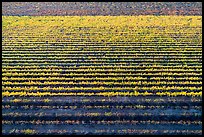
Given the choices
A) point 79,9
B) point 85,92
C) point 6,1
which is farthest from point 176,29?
point 6,1

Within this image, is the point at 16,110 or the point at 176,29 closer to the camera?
the point at 16,110

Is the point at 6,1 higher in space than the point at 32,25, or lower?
higher

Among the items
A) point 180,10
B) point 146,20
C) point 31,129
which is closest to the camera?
point 31,129

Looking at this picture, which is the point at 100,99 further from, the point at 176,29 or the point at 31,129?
the point at 176,29

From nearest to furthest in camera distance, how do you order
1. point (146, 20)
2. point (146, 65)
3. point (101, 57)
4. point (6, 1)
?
point (146, 65)
point (101, 57)
point (146, 20)
point (6, 1)

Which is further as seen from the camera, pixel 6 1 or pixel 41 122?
pixel 6 1

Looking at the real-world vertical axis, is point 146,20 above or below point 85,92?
above

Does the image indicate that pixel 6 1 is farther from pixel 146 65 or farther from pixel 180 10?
pixel 146 65

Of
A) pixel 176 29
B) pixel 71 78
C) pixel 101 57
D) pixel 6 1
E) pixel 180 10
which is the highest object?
pixel 6 1

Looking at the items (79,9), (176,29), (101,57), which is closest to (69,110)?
(101,57)
